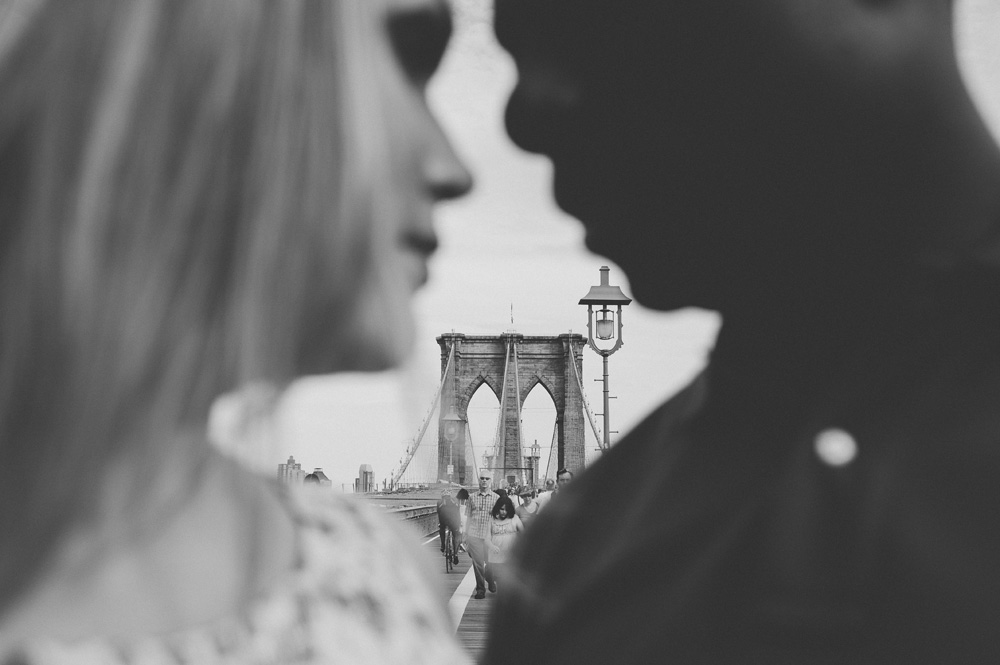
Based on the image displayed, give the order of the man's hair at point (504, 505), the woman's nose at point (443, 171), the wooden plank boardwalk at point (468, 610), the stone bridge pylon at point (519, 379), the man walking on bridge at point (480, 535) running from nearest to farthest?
1. the woman's nose at point (443, 171)
2. the wooden plank boardwalk at point (468, 610)
3. the man's hair at point (504, 505)
4. the man walking on bridge at point (480, 535)
5. the stone bridge pylon at point (519, 379)

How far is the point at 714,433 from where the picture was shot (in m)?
0.82

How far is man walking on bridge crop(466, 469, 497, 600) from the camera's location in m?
8.63

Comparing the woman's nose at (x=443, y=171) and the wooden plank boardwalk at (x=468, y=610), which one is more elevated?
the woman's nose at (x=443, y=171)

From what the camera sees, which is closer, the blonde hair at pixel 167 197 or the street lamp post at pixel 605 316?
the blonde hair at pixel 167 197

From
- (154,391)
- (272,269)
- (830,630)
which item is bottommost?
(830,630)

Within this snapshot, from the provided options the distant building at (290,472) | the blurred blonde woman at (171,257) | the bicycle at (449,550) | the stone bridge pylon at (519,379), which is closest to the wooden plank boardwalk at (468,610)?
the bicycle at (449,550)

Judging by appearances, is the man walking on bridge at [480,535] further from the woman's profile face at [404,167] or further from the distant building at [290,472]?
the woman's profile face at [404,167]

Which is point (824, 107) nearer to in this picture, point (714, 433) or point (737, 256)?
point (737, 256)

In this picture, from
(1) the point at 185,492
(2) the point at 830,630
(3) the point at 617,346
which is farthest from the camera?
(3) the point at 617,346

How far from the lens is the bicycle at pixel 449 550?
12461 mm

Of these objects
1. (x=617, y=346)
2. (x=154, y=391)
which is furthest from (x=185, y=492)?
(x=617, y=346)

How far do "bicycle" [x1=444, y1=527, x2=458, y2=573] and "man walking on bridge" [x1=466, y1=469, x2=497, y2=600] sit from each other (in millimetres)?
3059

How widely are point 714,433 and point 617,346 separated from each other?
7.67m

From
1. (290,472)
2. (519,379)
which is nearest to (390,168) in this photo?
(290,472)
